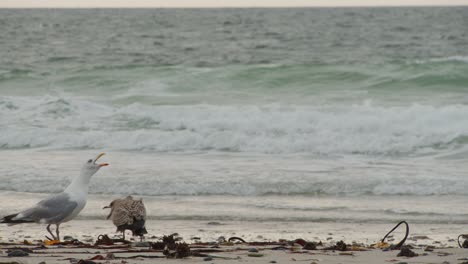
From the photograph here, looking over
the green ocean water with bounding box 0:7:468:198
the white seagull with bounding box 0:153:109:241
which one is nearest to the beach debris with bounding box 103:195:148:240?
the white seagull with bounding box 0:153:109:241

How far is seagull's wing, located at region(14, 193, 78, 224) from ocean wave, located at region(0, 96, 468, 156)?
555cm

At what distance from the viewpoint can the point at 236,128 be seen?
1296 cm

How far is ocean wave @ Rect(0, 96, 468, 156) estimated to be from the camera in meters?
11.6

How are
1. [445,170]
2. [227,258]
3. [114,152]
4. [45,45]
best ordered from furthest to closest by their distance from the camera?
[45,45], [114,152], [445,170], [227,258]

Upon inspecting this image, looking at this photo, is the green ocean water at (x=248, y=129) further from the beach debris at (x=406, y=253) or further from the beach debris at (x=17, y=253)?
the beach debris at (x=17, y=253)

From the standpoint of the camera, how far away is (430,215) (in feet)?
24.4

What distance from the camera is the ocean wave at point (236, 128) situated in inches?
459

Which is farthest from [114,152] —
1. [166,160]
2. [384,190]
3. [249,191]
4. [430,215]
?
[430,215]

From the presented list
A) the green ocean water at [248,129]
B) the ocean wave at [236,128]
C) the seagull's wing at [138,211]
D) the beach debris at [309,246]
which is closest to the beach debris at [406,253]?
the beach debris at [309,246]

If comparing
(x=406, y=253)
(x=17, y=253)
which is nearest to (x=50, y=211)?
(x=17, y=253)

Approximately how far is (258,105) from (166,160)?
527 centimetres

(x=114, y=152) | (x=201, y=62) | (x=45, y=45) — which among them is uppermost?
(x=45, y=45)

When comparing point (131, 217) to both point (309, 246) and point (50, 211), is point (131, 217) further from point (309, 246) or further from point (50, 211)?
point (309, 246)

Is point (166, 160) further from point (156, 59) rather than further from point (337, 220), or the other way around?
point (156, 59)
